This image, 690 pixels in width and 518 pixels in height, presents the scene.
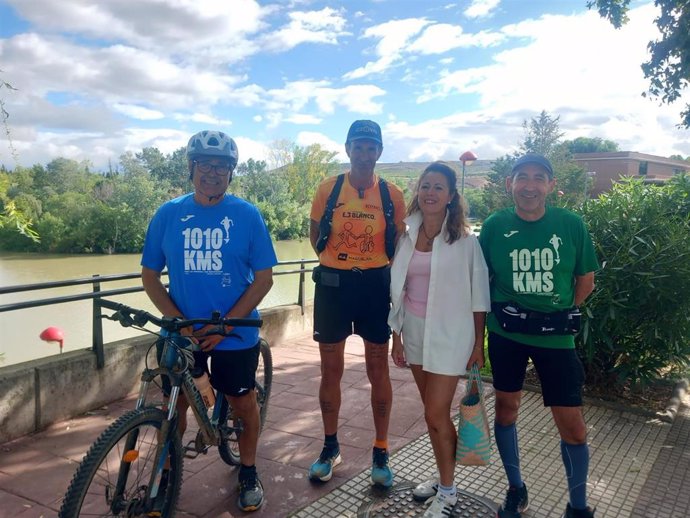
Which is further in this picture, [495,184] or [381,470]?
[495,184]

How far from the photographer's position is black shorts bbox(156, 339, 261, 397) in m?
2.44

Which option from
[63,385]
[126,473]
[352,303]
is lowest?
[63,385]

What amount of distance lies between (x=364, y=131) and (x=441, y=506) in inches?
78.1

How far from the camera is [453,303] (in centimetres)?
239

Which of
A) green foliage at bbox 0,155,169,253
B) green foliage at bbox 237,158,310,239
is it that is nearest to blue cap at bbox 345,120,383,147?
green foliage at bbox 0,155,169,253

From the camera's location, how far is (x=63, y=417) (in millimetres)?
3625

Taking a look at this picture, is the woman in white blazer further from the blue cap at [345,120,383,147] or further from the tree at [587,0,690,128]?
the tree at [587,0,690,128]

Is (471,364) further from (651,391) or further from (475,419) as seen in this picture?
(651,391)

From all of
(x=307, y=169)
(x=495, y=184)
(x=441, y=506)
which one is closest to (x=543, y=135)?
(x=495, y=184)

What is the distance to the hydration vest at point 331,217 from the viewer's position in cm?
276

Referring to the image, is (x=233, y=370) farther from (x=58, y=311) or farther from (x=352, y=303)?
(x=58, y=311)

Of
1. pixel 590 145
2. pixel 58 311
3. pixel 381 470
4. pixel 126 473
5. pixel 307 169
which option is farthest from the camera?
pixel 590 145

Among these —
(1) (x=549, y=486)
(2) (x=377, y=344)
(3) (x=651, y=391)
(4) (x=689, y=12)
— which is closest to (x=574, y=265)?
(2) (x=377, y=344)

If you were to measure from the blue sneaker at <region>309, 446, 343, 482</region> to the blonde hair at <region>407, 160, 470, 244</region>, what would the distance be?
58.8 inches
